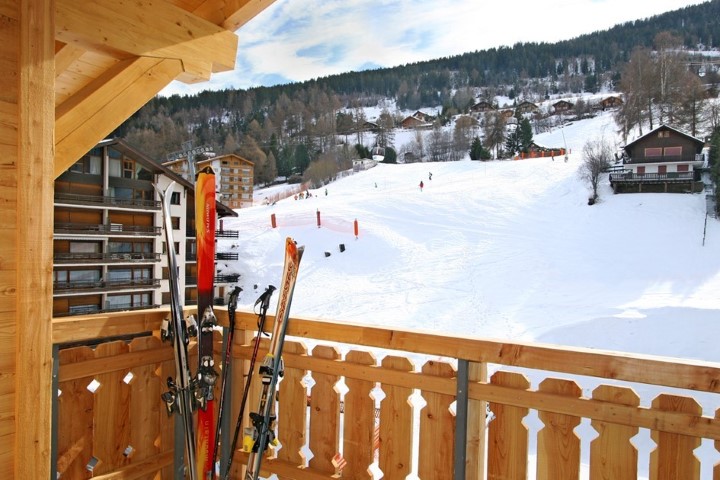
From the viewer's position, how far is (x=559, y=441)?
1.42 meters

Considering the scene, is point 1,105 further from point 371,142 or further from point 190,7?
point 371,142

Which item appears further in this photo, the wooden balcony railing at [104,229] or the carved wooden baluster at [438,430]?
the wooden balcony railing at [104,229]

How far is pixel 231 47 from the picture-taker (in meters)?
2.25

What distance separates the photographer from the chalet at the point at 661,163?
20.0 metres

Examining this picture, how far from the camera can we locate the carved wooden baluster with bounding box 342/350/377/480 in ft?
5.57

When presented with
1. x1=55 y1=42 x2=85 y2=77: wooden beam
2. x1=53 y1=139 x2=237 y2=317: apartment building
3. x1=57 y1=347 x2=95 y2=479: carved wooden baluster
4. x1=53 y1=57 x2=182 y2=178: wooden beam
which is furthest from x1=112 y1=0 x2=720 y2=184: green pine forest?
x1=57 y1=347 x2=95 y2=479: carved wooden baluster

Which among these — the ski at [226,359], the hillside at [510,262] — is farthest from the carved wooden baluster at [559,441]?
the hillside at [510,262]

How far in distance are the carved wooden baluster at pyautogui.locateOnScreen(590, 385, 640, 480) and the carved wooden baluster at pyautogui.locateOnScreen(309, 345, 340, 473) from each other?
2.68 ft

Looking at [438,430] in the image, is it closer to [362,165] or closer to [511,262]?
[511,262]

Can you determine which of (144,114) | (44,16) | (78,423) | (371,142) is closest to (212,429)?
(78,423)

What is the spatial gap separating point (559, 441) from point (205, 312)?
4.07 feet

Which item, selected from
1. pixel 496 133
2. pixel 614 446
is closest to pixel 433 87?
pixel 496 133

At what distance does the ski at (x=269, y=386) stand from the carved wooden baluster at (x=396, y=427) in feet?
1.19

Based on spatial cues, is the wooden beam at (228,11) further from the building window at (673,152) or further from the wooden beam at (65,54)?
the building window at (673,152)
